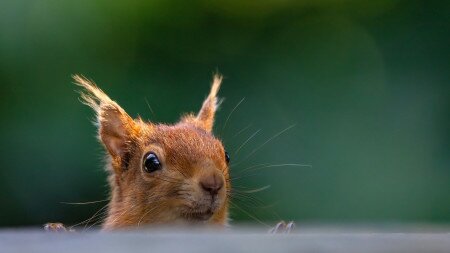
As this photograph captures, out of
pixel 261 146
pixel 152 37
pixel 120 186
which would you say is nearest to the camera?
pixel 120 186

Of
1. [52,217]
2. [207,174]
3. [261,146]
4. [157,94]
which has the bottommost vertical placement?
[207,174]

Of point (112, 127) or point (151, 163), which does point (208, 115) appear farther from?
point (151, 163)

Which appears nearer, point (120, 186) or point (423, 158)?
point (120, 186)

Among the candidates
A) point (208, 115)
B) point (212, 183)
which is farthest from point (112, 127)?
point (212, 183)

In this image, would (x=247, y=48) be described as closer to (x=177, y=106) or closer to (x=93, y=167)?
(x=177, y=106)

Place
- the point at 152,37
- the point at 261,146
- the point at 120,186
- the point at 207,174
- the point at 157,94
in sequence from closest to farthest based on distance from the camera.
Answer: the point at 207,174 → the point at 120,186 → the point at 261,146 → the point at 157,94 → the point at 152,37

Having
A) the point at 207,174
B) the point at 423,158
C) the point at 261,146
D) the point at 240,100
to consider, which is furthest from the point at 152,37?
the point at 207,174

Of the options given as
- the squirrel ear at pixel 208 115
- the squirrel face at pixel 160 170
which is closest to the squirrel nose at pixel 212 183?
the squirrel face at pixel 160 170

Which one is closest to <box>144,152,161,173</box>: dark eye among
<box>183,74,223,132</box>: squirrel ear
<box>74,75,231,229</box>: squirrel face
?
<box>74,75,231,229</box>: squirrel face
